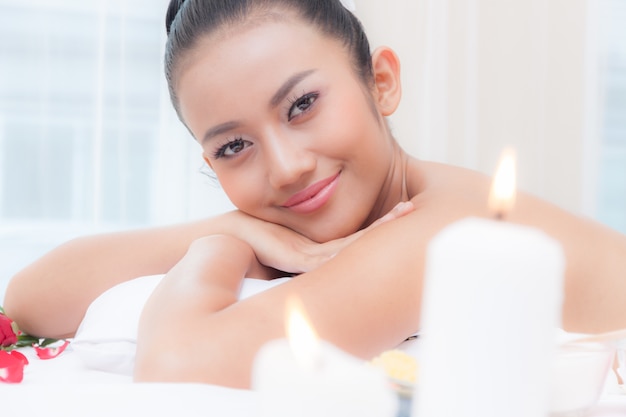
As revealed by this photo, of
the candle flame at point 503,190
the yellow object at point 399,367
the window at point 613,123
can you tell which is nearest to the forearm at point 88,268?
the yellow object at point 399,367

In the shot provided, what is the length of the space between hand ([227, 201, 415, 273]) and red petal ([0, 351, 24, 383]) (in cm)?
45

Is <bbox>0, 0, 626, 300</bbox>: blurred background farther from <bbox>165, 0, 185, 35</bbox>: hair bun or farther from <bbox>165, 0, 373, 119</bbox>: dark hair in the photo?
<bbox>165, 0, 373, 119</bbox>: dark hair

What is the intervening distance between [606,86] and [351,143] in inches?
80.0

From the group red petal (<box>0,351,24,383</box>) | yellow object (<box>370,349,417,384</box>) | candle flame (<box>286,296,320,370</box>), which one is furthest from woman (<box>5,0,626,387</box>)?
candle flame (<box>286,296,320,370</box>)

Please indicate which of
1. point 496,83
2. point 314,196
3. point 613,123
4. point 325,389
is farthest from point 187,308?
point 613,123

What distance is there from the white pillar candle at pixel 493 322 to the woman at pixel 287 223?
59cm

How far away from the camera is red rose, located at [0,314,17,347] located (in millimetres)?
1354

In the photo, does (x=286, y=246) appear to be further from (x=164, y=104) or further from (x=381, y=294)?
(x=164, y=104)

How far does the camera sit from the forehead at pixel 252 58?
123cm

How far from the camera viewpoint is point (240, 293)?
3.65ft

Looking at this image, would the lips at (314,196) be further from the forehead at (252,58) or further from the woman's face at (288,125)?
the forehead at (252,58)

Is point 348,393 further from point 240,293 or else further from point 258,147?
point 258,147

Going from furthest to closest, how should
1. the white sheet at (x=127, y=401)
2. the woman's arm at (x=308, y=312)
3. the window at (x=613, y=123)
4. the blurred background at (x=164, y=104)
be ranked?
the window at (x=613, y=123), the blurred background at (x=164, y=104), the woman's arm at (x=308, y=312), the white sheet at (x=127, y=401)

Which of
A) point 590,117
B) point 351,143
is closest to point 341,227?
point 351,143
